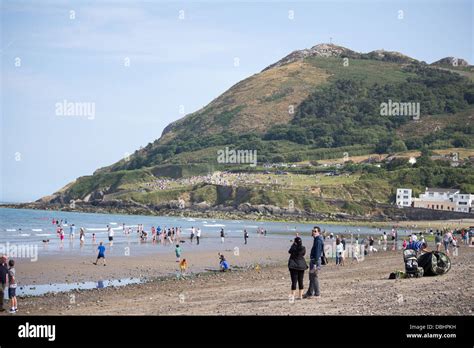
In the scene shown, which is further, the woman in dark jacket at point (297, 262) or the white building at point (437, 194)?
the white building at point (437, 194)

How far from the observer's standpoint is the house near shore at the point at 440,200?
137875mm

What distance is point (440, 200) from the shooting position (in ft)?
459

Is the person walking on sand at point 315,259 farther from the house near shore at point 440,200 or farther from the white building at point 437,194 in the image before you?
the white building at point 437,194

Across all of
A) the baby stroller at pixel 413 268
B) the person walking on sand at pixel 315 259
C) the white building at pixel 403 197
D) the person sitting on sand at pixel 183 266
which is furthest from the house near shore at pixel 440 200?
the person walking on sand at pixel 315 259

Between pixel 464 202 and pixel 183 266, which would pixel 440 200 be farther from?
pixel 183 266

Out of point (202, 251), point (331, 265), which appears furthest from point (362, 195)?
point (331, 265)

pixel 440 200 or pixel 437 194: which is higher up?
pixel 437 194

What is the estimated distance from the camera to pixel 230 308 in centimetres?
1750

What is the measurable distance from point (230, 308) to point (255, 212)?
123396 millimetres

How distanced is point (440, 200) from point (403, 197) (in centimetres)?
740

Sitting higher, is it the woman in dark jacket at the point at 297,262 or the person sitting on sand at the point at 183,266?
the woman in dark jacket at the point at 297,262

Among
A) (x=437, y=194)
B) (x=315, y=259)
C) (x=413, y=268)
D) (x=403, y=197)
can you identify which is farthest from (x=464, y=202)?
(x=315, y=259)

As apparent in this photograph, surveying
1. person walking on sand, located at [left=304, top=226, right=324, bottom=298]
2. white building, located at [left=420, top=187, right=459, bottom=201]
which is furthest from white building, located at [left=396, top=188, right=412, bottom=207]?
person walking on sand, located at [left=304, top=226, right=324, bottom=298]
